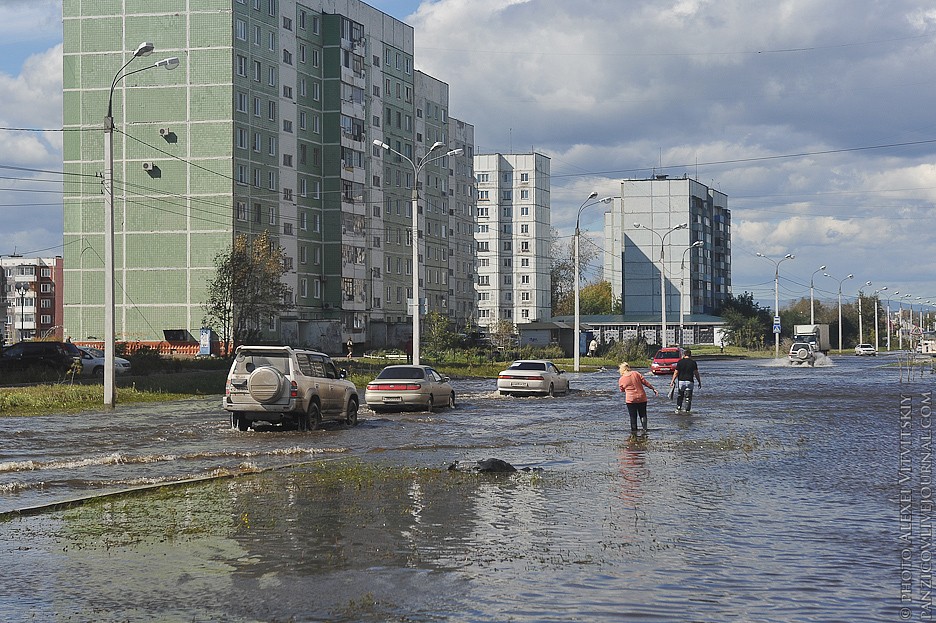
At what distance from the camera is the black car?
48938 mm

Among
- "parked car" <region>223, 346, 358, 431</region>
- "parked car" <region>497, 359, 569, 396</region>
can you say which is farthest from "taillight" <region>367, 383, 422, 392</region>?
"parked car" <region>497, 359, 569, 396</region>

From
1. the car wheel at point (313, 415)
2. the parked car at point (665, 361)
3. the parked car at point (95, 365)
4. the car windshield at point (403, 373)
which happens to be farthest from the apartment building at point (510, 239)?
the car wheel at point (313, 415)

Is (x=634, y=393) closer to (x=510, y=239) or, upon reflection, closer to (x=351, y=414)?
(x=351, y=414)

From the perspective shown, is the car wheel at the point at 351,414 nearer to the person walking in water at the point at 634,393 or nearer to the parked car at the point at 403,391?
the parked car at the point at 403,391

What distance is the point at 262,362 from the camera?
25203mm

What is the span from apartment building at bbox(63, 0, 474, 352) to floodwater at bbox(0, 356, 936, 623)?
63085mm

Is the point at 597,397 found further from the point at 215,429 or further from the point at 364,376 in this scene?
the point at 215,429

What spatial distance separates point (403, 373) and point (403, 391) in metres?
0.89

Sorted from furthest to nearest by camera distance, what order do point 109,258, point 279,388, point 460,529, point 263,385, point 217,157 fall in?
point 217,157 → point 109,258 → point 279,388 → point 263,385 → point 460,529

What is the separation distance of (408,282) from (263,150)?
2600cm

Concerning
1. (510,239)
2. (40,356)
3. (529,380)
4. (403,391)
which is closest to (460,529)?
(403,391)

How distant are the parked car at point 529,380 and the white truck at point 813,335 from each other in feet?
183

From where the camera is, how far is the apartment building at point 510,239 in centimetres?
16250

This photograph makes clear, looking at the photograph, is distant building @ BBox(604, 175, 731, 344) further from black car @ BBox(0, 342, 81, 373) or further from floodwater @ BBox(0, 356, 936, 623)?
floodwater @ BBox(0, 356, 936, 623)
